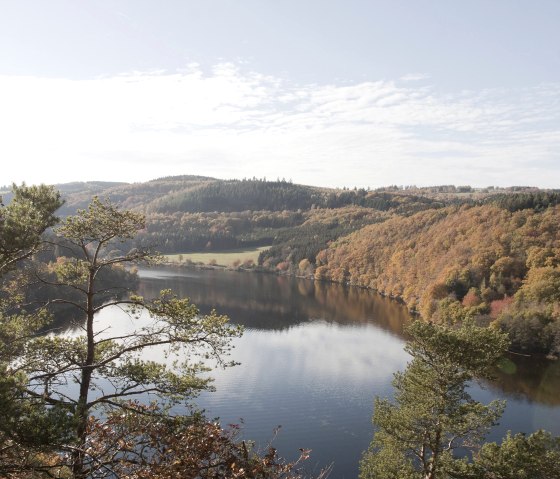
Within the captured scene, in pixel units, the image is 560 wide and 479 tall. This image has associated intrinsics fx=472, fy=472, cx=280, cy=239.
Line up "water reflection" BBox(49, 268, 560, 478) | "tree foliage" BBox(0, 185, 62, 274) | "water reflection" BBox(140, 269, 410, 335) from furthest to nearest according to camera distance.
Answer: "water reflection" BBox(140, 269, 410, 335) < "water reflection" BBox(49, 268, 560, 478) < "tree foliage" BBox(0, 185, 62, 274)

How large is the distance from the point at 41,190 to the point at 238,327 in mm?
5434

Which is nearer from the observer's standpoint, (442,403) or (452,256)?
(442,403)

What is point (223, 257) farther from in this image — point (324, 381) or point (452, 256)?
point (324, 381)

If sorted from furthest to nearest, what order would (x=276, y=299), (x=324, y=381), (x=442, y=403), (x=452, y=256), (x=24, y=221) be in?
(x=276, y=299) → (x=452, y=256) → (x=324, y=381) → (x=442, y=403) → (x=24, y=221)

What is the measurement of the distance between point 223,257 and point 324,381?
330ft

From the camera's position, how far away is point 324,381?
135ft

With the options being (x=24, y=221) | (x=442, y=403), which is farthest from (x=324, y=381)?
(x=24, y=221)

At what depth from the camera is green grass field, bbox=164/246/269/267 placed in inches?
5180

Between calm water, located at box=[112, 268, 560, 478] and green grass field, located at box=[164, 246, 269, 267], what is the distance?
52.0 m

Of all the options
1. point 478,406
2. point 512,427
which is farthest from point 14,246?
point 512,427

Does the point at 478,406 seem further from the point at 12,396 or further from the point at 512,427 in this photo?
the point at 512,427

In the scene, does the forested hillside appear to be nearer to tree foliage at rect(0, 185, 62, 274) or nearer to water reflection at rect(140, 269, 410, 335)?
water reflection at rect(140, 269, 410, 335)

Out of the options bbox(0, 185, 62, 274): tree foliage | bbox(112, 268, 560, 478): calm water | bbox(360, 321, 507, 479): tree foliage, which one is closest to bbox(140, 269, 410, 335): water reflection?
bbox(112, 268, 560, 478): calm water

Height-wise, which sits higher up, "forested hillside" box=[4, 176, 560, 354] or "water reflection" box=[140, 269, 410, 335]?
"forested hillside" box=[4, 176, 560, 354]
